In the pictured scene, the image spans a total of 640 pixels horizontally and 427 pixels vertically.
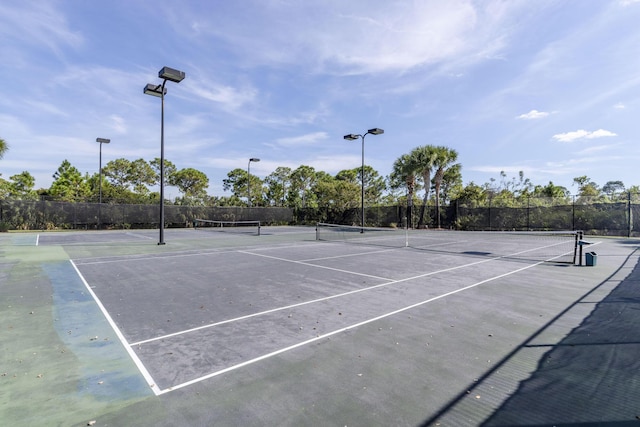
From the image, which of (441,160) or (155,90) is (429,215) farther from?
(155,90)

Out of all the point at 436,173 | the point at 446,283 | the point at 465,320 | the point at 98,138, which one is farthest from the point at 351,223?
the point at 465,320

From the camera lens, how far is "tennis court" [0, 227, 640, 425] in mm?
2641

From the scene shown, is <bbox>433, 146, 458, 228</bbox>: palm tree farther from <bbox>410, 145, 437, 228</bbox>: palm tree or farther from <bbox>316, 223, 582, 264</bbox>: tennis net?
<bbox>316, 223, 582, 264</bbox>: tennis net

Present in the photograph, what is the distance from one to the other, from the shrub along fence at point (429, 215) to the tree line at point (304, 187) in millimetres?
1022

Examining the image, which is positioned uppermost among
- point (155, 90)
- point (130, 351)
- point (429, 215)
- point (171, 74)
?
point (171, 74)

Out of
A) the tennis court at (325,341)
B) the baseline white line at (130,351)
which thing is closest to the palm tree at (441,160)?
the tennis court at (325,341)

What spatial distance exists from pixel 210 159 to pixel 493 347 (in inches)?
1652

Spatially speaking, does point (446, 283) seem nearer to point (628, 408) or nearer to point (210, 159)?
point (628, 408)

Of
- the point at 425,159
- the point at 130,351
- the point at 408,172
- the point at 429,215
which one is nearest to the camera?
the point at 130,351

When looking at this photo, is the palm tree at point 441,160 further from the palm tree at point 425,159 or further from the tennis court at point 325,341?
the tennis court at point 325,341

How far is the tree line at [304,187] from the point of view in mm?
30672

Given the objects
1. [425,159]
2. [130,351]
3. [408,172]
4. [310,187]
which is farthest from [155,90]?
[310,187]

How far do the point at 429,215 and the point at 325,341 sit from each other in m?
29.4

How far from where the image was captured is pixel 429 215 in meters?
31.4
